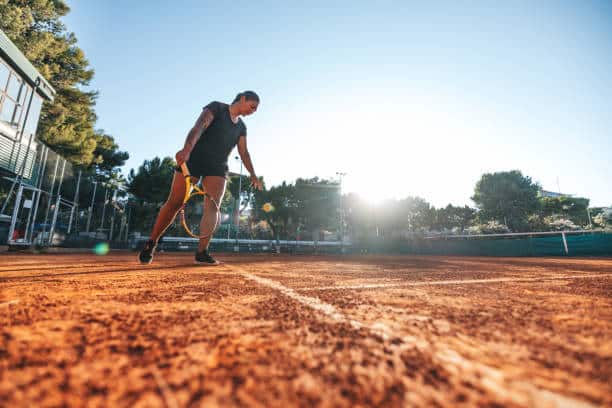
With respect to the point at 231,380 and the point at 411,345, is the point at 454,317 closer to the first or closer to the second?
the point at 411,345

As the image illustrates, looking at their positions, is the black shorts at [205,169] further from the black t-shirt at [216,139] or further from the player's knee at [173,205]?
the player's knee at [173,205]

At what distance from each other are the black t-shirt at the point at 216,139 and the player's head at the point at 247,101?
0.15 meters

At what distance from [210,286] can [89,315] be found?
29.4 inches

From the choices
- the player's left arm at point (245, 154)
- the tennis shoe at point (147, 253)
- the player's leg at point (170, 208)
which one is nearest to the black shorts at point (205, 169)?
the player's leg at point (170, 208)

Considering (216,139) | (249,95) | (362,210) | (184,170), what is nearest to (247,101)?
(249,95)

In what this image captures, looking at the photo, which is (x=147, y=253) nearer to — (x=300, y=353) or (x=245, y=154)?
(x=245, y=154)

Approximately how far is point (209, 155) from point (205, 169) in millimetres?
163

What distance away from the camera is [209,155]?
10.5 ft

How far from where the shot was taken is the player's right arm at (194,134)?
9.08ft

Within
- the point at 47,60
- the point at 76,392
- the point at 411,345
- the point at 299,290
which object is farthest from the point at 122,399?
the point at 47,60

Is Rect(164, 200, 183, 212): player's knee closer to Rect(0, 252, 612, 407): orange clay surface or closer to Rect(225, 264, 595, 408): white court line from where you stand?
Rect(0, 252, 612, 407): orange clay surface

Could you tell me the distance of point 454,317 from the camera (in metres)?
0.98

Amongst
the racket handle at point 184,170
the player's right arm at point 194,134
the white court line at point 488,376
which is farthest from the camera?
the racket handle at point 184,170

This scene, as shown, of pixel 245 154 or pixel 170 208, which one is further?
pixel 245 154
